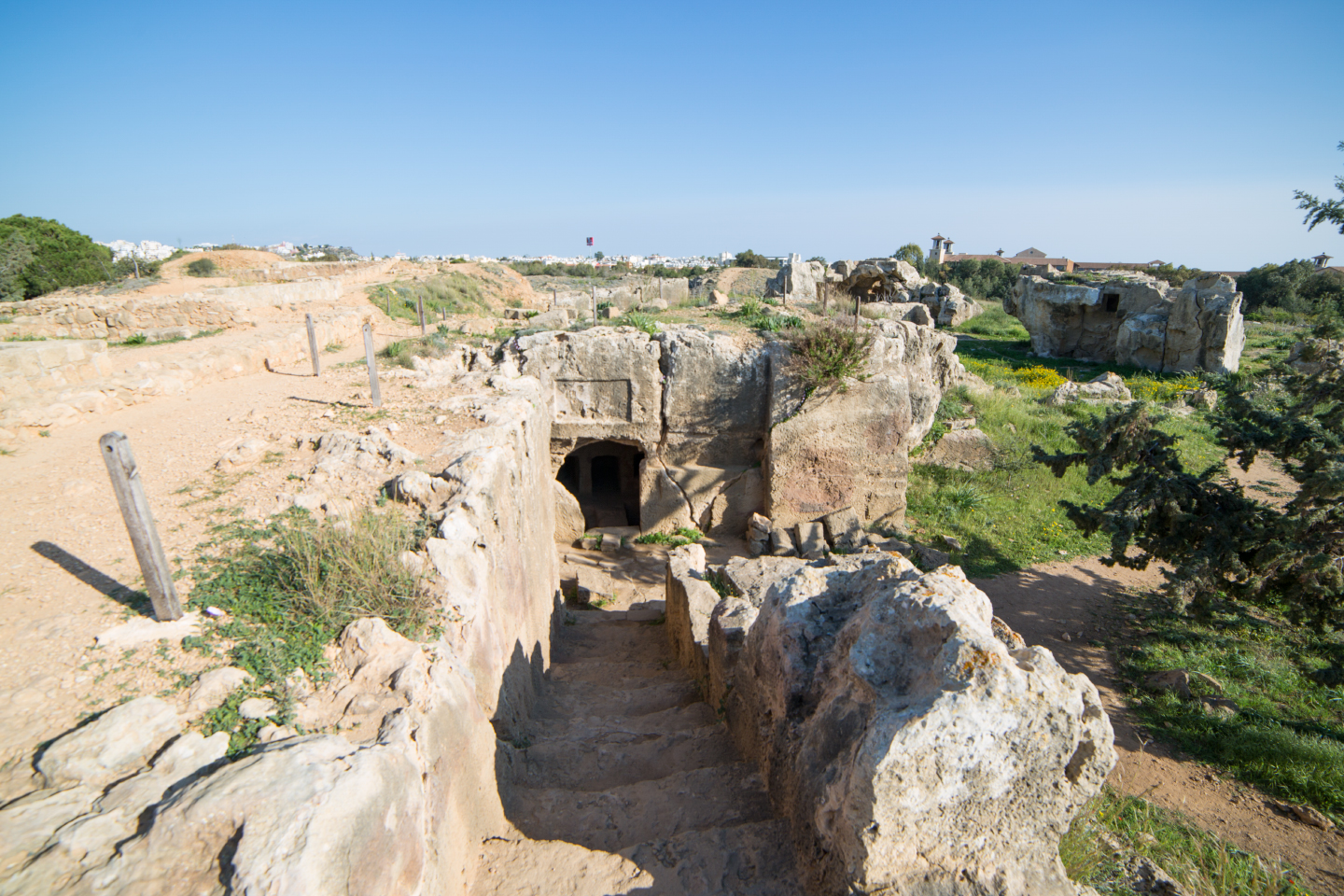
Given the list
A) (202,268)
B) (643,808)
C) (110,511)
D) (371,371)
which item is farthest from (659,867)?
(202,268)

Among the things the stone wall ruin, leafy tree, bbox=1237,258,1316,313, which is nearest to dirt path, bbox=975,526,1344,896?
the stone wall ruin

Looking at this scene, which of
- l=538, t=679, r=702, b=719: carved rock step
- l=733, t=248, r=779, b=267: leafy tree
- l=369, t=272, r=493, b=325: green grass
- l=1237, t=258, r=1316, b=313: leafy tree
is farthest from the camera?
l=733, t=248, r=779, b=267: leafy tree

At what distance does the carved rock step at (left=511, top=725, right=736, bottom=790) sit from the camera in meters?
4.16

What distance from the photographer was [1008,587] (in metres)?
8.86

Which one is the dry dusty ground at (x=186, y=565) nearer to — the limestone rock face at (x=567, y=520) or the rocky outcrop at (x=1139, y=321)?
the limestone rock face at (x=567, y=520)

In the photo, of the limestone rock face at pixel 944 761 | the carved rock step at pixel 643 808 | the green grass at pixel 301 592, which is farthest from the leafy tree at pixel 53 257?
the limestone rock face at pixel 944 761

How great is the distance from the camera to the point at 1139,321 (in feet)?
67.2

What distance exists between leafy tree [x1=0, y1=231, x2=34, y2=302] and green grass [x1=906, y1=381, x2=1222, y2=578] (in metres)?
22.6

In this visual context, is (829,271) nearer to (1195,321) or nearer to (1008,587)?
(1195,321)

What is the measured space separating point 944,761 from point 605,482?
11.7 meters

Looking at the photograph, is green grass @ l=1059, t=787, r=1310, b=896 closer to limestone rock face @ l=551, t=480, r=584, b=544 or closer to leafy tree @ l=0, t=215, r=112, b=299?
limestone rock face @ l=551, t=480, r=584, b=544

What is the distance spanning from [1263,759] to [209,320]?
1563 cm

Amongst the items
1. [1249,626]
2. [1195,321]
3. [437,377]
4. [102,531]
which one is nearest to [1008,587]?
[1249,626]

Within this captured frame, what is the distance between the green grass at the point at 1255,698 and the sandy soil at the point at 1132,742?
8.8 inches
